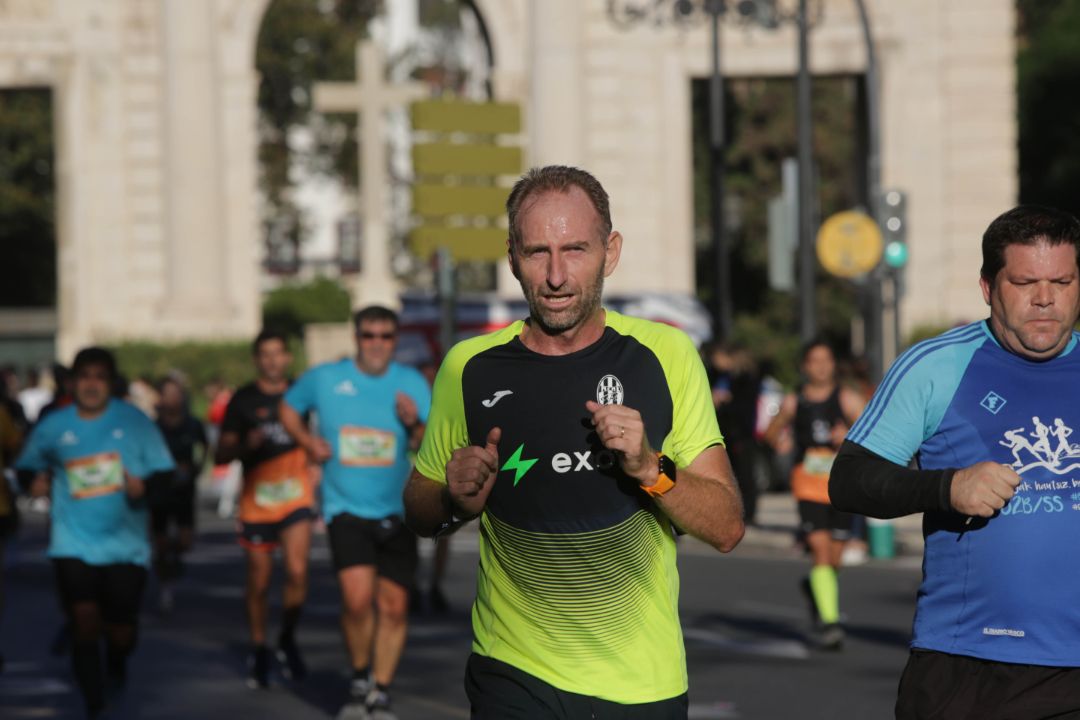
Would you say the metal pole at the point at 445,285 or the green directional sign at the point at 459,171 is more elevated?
the green directional sign at the point at 459,171

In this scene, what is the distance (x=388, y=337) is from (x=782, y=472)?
18.9m

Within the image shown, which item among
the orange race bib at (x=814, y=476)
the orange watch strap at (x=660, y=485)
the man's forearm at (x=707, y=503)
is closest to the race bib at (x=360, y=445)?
the orange race bib at (x=814, y=476)

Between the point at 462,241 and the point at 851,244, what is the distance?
26.6 ft

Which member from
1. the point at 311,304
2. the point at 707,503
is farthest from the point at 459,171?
the point at 311,304

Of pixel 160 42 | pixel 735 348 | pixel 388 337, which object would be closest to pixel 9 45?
pixel 160 42

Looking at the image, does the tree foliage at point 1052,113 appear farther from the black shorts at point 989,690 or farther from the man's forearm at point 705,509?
the man's forearm at point 705,509

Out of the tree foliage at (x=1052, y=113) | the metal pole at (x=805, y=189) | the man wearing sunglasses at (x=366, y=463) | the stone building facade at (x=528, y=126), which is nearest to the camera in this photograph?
the man wearing sunglasses at (x=366, y=463)

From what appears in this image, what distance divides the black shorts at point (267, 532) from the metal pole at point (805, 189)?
14.8 metres

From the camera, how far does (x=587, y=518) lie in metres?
5.25

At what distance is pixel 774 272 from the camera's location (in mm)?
27688

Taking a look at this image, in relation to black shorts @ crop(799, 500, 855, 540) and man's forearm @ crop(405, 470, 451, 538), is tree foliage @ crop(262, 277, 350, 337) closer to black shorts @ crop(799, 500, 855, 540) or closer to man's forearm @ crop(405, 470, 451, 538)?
black shorts @ crop(799, 500, 855, 540)

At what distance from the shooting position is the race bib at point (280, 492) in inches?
507

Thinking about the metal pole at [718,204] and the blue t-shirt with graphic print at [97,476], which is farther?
the metal pole at [718,204]

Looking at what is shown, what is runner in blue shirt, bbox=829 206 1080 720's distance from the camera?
540 cm
